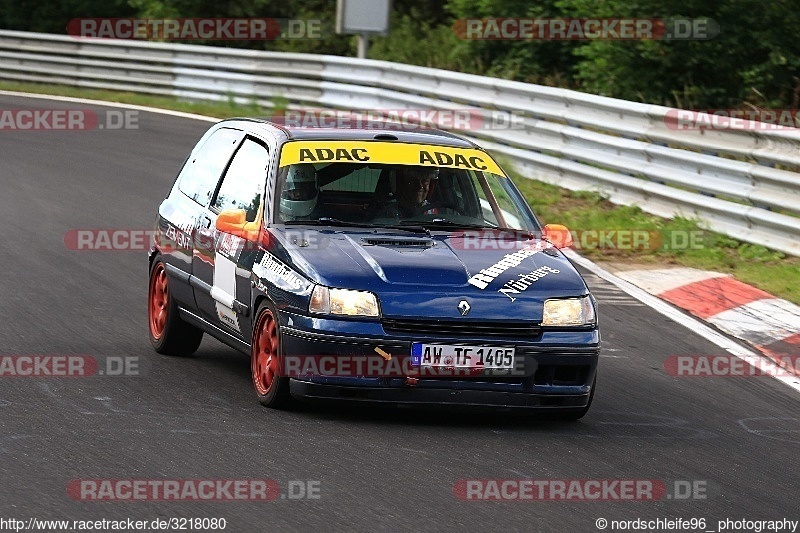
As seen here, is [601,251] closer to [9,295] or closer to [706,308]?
[706,308]

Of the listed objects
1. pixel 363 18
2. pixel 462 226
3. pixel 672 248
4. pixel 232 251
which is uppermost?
pixel 363 18

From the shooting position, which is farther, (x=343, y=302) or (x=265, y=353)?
(x=265, y=353)

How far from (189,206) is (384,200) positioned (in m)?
1.56

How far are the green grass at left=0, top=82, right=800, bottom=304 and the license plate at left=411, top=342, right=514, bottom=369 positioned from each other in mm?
4989

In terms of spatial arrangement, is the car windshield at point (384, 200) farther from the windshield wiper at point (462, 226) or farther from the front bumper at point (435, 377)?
the front bumper at point (435, 377)

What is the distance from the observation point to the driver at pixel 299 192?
840 cm

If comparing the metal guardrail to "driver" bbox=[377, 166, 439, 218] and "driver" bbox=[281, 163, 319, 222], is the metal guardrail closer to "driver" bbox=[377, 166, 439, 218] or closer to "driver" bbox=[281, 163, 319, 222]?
"driver" bbox=[377, 166, 439, 218]

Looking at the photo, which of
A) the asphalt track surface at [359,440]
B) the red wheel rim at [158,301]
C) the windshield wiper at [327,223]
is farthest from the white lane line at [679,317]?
the red wheel rim at [158,301]

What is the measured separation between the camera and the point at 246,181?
890 centimetres

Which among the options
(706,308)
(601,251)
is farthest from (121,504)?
(601,251)

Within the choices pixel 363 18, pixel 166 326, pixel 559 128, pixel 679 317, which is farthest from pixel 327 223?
pixel 363 18

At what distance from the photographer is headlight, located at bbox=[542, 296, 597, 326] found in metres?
7.68

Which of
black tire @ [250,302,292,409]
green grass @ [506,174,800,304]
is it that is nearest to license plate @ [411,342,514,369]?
black tire @ [250,302,292,409]

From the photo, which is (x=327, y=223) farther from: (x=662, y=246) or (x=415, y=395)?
(x=662, y=246)
